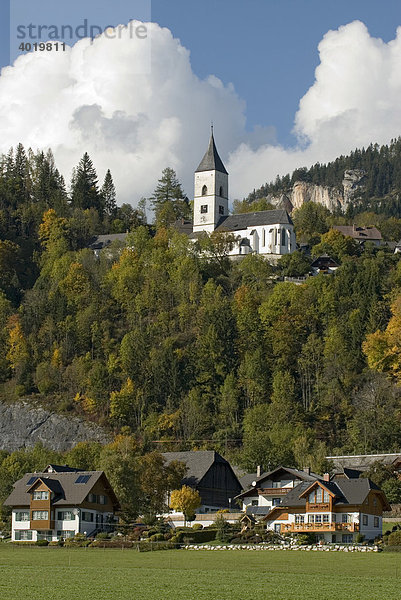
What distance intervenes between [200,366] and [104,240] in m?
45.0

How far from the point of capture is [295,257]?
442 ft

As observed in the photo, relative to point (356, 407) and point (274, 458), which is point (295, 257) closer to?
point (356, 407)

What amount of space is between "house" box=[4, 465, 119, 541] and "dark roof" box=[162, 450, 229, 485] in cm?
1213

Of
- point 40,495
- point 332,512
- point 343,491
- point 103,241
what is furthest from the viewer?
point 103,241

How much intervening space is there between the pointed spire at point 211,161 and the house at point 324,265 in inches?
1047

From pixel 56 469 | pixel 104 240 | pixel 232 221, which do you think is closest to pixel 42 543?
pixel 56 469

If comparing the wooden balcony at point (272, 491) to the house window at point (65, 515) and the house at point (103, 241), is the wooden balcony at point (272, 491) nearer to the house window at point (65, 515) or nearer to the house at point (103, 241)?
the house window at point (65, 515)

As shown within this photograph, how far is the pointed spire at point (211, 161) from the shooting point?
154 meters

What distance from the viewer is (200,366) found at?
11562 cm

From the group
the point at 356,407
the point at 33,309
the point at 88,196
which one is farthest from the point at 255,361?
the point at 88,196

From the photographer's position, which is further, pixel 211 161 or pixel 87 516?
→ pixel 211 161

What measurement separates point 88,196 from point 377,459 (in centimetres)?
9126

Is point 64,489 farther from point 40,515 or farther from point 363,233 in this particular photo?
point 363,233

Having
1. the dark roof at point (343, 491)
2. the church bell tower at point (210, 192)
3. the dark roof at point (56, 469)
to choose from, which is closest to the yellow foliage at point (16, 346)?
the church bell tower at point (210, 192)
